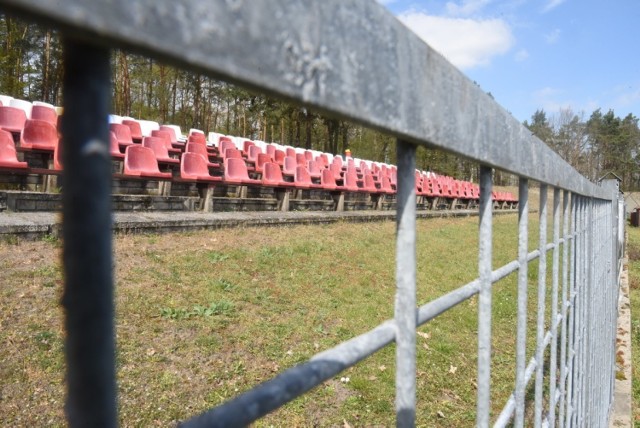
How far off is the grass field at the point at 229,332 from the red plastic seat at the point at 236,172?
91.8 inches

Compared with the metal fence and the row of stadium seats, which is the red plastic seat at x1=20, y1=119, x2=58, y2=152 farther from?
the metal fence

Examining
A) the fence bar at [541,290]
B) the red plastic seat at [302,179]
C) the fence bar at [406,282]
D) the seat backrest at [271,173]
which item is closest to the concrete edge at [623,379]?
the fence bar at [541,290]

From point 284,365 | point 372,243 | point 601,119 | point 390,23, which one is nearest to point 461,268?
point 372,243

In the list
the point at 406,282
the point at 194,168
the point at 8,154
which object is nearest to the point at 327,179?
the point at 194,168

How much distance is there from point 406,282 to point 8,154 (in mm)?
5948

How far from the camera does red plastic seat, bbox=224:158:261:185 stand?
8052 millimetres

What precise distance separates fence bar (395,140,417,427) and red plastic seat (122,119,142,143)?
982 centimetres

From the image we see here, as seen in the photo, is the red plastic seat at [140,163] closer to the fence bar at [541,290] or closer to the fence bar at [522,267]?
the fence bar at [541,290]

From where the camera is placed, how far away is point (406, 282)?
1.77 ft

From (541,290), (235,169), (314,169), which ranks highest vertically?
(314,169)

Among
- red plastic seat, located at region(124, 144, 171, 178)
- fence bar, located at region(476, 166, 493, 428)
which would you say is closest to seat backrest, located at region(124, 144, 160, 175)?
red plastic seat, located at region(124, 144, 171, 178)

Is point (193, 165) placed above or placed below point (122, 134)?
below

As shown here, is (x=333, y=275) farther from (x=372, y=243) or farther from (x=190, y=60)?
(x=190, y=60)

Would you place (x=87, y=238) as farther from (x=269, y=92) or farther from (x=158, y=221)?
(x=158, y=221)
